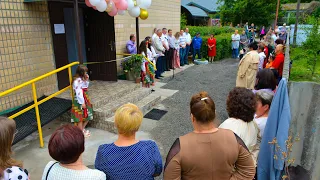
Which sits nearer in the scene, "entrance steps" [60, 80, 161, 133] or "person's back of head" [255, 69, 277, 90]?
"person's back of head" [255, 69, 277, 90]

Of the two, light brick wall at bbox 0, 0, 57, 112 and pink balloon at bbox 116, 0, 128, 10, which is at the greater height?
pink balloon at bbox 116, 0, 128, 10

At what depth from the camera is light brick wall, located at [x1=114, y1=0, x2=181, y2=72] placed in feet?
27.7

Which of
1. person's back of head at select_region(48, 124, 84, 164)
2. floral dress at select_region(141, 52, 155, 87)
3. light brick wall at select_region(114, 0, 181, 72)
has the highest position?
light brick wall at select_region(114, 0, 181, 72)

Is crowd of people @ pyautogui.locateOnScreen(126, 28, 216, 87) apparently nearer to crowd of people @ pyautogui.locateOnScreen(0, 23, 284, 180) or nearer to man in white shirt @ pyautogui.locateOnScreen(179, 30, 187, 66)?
man in white shirt @ pyautogui.locateOnScreen(179, 30, 187, 66)

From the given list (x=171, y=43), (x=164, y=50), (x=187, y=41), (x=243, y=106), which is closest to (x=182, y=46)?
(x=187, y=41)

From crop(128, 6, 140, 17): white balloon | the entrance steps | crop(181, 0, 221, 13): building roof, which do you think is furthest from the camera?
crop(181, 0, 221, 13): building roof

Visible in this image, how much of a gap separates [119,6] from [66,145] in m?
4.74

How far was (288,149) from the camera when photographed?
2.58m

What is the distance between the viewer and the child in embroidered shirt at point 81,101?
15.4 feet

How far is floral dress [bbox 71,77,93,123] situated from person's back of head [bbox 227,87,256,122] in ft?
10.2

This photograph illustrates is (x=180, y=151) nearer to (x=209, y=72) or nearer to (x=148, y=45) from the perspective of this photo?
(x=148, y=45)

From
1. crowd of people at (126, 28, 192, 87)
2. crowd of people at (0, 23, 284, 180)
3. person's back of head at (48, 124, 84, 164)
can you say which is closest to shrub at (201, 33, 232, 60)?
crowd of people at (126, 28, 192, 87)

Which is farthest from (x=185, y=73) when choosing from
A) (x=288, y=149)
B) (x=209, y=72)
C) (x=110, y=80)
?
(x=288, y=149)

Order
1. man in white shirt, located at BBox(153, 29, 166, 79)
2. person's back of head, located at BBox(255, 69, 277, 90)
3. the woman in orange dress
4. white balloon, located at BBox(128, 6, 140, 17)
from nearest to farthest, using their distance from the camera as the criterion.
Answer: person's back of head, located at BBox(255, 69, 277, 90) < white balloon, located at BBox(128, 6, 140, 17) < man in white shirt, located at BBox(153, 29, 166, 79) < the woman in orange dress
